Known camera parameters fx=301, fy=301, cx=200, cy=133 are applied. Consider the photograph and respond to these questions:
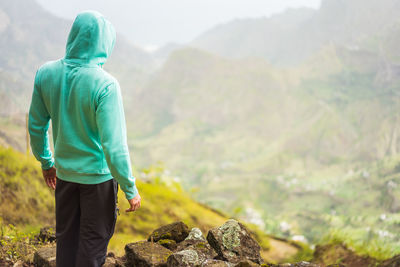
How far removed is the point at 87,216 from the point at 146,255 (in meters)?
0.54

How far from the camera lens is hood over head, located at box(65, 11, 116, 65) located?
1.11 metres

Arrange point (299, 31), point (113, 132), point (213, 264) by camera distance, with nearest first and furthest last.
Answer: point (113, 132) < point (213, 264) < point (299, 31)

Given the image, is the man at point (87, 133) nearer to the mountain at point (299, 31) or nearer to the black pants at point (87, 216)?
the black pants at point (87, 216)

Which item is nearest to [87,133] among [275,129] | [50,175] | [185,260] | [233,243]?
[50,175]

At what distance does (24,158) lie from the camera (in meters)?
3.70

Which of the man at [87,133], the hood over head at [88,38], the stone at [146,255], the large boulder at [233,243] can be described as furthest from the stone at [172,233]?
the hood over head at [88,38]

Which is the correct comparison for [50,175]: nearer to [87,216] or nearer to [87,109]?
[87,216]

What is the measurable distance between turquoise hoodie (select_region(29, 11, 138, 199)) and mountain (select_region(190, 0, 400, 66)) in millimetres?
24967

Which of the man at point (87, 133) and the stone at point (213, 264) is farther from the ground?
the man at point (87, 133)

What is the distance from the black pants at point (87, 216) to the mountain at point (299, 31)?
25091mm

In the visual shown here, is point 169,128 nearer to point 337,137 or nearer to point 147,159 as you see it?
point 147,159

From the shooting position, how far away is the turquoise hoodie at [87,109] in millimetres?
1072

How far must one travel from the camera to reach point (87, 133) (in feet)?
3.68

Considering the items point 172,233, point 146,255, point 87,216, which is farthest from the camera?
point 172,233
